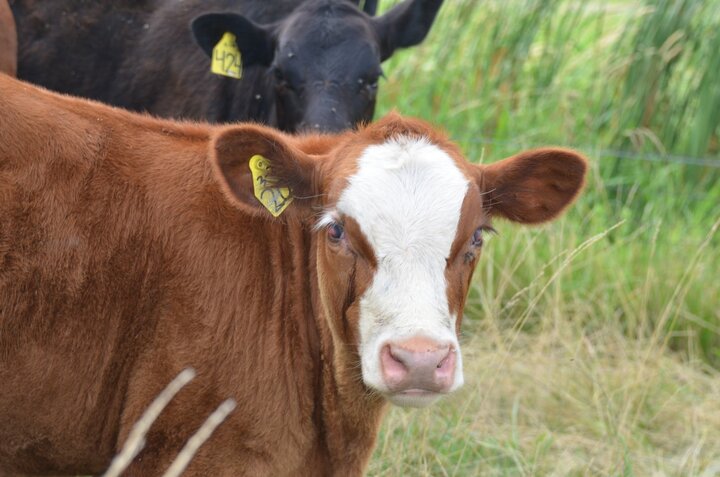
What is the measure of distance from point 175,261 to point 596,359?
277cm

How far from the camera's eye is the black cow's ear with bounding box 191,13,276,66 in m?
6.69

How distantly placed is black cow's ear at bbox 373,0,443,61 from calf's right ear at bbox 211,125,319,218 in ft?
11.1

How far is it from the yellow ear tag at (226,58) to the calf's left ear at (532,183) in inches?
117

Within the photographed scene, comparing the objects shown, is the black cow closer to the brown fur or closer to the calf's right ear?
the brown fur

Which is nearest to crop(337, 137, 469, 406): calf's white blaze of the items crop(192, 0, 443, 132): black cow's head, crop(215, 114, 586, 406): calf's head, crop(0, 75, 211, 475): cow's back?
crop(215, 114, 586, 406): calf's head

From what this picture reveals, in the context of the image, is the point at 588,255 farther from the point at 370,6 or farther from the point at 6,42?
the point at 6,42

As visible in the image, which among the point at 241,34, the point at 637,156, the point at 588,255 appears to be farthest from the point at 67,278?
the point at 637,156

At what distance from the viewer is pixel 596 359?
5.85 meters

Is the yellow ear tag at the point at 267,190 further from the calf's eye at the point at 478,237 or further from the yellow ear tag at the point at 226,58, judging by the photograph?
the yellow ear tag at the point at 226,58

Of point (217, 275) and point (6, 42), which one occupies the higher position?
point (217, 275)

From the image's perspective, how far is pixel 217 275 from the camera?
12.7 feet

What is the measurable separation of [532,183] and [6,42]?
10.8 ft

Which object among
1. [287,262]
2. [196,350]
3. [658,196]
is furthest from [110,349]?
[658,196]

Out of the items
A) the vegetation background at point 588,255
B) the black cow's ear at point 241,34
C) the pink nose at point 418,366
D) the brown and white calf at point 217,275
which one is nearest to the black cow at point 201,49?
the black cow's ear at point 241,34
